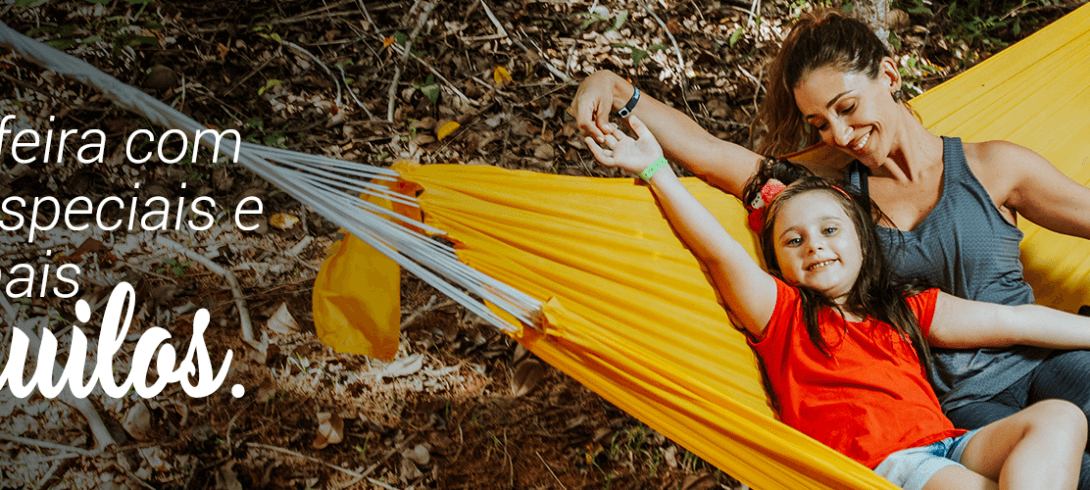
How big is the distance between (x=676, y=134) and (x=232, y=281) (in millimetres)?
1356

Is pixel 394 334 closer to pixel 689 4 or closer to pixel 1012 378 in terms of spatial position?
pixel 1012 378

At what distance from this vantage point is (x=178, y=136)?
2.17 m

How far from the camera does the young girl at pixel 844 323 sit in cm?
102

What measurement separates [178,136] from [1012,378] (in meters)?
2.38

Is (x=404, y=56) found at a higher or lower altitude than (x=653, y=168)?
higher

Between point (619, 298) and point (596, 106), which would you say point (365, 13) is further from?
point (619, 298)

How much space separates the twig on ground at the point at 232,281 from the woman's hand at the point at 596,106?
1.15m

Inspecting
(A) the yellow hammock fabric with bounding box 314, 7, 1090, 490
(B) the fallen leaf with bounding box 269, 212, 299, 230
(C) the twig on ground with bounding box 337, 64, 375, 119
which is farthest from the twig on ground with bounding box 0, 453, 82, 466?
(C) the twig on ground with bounding box 337, 64, 375, 119

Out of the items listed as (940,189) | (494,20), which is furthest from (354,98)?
(940,189)

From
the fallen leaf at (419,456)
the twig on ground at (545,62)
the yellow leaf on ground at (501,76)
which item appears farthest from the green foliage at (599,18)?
the fallen leaf at (419,456)

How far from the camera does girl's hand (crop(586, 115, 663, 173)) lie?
124cm

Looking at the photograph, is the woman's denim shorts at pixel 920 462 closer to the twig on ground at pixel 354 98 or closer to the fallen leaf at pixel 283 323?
A: the fallen leaf at pixel 283 323

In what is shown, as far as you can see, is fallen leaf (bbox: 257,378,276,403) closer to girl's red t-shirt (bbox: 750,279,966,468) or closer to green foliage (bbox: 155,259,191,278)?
green foliage (bbox: 155,259,191,278)

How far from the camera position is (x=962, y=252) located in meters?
1.24
